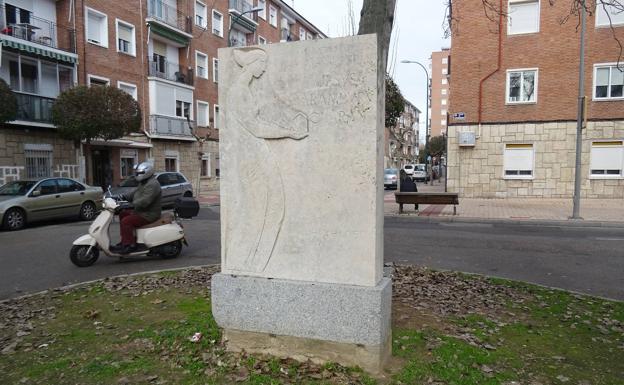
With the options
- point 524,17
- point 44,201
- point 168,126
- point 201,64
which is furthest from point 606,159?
point 201,64

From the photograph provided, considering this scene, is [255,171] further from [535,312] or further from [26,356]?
[535,312]

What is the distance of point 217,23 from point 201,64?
398cm

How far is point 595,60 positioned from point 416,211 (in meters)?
12.5

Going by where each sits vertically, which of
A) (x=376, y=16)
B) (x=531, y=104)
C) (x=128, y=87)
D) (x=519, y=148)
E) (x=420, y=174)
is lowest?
(x=420, y=174)

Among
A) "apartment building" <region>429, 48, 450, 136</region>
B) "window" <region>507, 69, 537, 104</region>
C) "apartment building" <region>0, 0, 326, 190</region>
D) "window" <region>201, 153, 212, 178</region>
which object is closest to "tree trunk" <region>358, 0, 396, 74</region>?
"apartment building" <region>0, 0, 326, 190</region>

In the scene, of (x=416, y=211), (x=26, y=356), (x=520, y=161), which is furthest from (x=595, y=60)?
(x=26, y=356)

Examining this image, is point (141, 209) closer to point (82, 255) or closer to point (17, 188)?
point (82, 255)

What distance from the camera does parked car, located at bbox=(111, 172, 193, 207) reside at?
1750 centimetres

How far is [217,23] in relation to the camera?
35.4 meters

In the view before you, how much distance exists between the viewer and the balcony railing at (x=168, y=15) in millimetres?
28597

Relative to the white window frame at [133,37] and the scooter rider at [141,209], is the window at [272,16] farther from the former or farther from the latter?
the scooter rider at [141,209]

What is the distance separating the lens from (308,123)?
3.46 metres

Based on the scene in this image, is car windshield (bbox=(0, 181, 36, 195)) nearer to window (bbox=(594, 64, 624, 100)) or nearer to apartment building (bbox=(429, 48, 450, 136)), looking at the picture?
window (bbox=(594, 64, 624, 100))

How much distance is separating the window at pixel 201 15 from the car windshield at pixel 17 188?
22.5 metres
